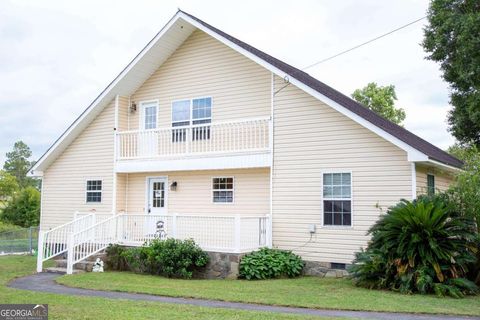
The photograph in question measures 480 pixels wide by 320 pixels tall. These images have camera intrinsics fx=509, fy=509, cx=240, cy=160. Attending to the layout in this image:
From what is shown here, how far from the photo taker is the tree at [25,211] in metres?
34.1

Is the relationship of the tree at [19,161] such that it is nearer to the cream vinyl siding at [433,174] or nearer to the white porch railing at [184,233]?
the white porch railing at [184,233]

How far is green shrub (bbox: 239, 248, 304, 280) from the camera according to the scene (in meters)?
13.8

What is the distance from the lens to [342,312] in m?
9.09

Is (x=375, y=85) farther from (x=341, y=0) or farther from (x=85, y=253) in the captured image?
(x=85, y=253)

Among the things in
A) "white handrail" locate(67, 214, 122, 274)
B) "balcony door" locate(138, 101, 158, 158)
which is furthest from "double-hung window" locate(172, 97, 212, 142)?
"white handrail" locate(67, 214, 122, 274)

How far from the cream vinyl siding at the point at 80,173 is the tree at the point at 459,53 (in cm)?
1399

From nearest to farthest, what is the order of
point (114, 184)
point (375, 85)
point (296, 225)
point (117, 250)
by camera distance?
point (296, 225) → point (117, 250) → point (114, 184) → point (375, 85)

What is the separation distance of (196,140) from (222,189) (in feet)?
6.74

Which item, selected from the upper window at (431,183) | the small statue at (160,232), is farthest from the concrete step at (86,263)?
the upper window at (431,183)

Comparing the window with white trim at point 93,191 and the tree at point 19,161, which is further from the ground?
the tree at point 19,161

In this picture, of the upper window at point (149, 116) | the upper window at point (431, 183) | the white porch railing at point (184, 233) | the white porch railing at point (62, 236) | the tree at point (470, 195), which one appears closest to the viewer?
the tree at point (470, 195)

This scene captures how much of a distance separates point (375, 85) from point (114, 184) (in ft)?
79.6

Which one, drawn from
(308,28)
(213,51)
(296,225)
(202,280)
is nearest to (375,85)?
(308,28)

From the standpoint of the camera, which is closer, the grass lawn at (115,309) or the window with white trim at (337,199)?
the grass lawn at (115,309)
